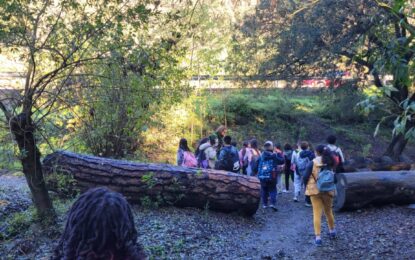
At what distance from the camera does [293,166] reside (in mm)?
13180

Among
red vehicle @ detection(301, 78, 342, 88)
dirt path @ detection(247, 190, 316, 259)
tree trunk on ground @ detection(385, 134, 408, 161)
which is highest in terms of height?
red vehicle @ detection(301, 78, 342, 88)

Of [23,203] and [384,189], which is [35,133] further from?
[384,189]

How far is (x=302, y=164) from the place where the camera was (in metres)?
11.9

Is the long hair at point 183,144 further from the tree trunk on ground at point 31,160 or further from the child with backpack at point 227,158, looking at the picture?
the tree trunk on ground at point 31,160

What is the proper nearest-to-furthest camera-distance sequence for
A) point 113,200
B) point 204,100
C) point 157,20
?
point 113,200 → point 157,20 → point 204,100

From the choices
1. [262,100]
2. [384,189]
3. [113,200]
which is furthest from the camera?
[262,100]

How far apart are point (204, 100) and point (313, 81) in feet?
17.0

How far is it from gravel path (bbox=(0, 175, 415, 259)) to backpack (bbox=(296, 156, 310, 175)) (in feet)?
4.53

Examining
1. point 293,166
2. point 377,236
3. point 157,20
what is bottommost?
point 377,236

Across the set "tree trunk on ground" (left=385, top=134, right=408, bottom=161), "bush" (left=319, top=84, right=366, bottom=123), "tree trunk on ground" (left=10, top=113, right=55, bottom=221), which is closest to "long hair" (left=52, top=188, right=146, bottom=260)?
"tree trunk on ground" (left=10, top=113, right=55, bottom=221)

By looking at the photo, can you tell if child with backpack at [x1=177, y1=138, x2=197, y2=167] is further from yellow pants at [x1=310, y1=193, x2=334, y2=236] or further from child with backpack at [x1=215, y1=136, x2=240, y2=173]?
yellow pants at [x1=310, y1=193, x2=334, y2=236]

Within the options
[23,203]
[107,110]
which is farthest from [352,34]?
[23,203]

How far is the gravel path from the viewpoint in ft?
25.1

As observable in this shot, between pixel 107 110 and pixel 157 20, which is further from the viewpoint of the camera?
pixel 107 110
